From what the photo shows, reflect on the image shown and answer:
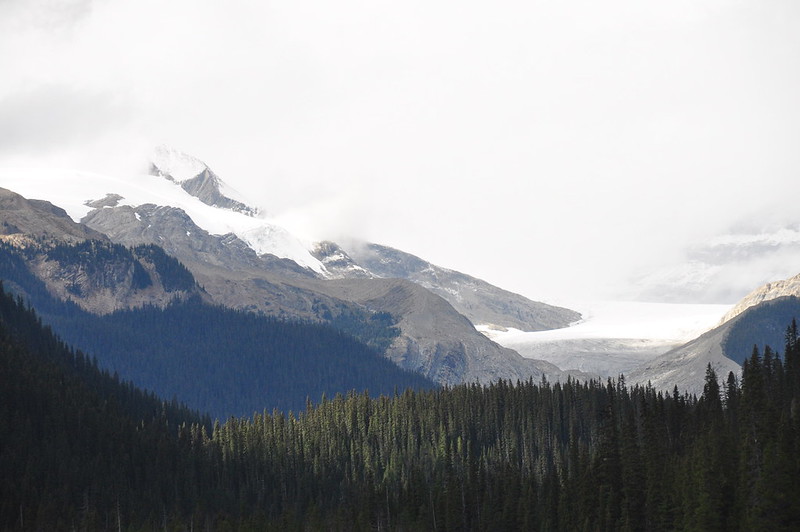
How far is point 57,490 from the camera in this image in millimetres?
187500

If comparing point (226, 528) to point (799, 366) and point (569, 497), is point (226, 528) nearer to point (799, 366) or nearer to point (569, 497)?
point (569, 497)

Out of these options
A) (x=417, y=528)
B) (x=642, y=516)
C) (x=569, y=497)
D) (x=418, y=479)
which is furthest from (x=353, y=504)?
(x=642, y=516)

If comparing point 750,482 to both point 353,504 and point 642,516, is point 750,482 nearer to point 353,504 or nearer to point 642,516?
point 642,516

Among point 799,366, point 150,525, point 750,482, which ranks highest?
point 799,366

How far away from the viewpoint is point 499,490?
183750 mm

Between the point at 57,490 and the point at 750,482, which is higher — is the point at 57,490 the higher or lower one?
the lower one

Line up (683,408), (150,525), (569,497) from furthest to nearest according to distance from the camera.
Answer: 1. (683,408)
2. (150,525)
3. (569,497)

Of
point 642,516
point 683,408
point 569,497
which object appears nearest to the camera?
point 642,516

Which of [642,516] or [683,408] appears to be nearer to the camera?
[642,516]

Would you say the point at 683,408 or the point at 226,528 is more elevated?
the point at 683,408

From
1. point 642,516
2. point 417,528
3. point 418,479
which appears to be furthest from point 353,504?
point 642,516

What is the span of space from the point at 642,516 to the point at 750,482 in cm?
2486

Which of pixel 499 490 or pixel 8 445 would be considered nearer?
pixel 499 490

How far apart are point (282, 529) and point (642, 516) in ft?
172
